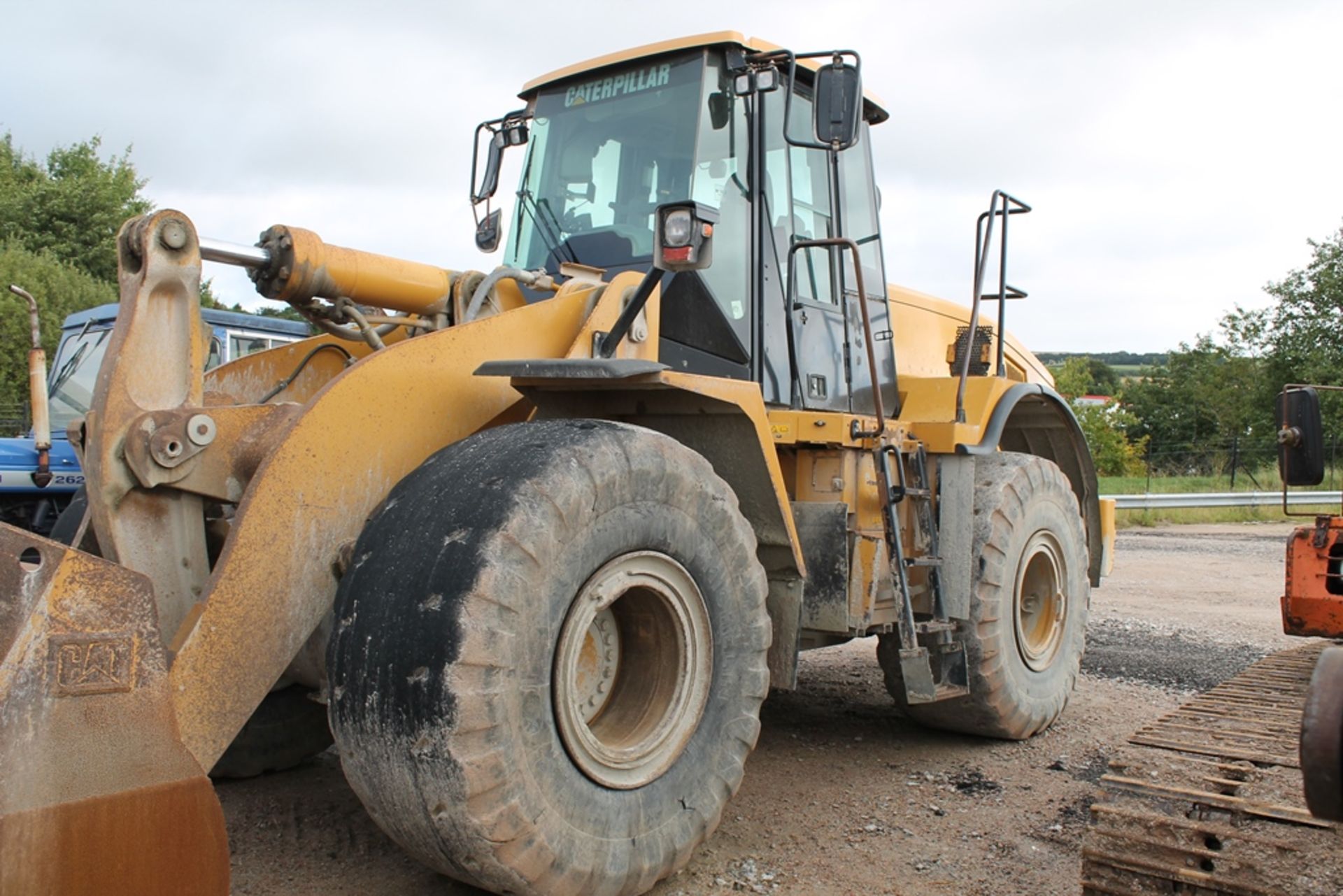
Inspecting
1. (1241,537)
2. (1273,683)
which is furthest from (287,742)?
(1241,537)

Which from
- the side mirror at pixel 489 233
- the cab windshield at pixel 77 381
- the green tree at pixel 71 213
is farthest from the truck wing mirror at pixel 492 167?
the green tree at pixel 71 213

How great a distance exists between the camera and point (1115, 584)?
12.2 m

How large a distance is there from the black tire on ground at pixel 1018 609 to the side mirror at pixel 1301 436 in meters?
1.13

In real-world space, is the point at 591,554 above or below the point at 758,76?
below

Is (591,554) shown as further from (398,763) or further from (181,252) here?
(181,252)

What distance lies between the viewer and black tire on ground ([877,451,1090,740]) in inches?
221

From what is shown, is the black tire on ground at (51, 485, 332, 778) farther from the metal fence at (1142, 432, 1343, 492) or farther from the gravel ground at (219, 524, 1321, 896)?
the metal fence at (1142, 432, 1343, 492)

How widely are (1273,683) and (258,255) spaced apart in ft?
15.8

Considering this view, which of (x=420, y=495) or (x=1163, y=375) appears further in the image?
(x=1163, y=375)

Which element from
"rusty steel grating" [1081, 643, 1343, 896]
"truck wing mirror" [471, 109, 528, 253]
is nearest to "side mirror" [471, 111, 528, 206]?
"truck wing mirror" [471, 109, 528, 253]

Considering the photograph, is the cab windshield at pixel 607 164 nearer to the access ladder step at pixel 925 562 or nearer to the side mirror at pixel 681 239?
the side mirror at pixel 681 239

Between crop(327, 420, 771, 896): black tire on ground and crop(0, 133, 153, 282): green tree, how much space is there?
2559 centimetres

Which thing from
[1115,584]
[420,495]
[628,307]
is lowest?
[1115,584]

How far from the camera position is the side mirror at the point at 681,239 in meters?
3.69
